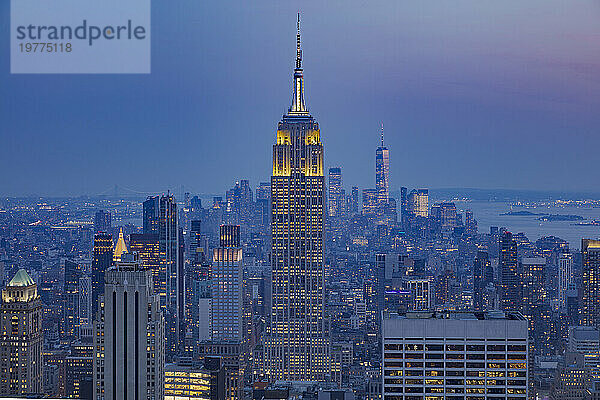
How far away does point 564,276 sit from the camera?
10023 mm

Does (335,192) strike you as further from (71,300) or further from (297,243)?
(71,300)

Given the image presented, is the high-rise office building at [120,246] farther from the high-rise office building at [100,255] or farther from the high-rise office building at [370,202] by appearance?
the high-rise office building at [370,202]

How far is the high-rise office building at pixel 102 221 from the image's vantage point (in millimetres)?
8886

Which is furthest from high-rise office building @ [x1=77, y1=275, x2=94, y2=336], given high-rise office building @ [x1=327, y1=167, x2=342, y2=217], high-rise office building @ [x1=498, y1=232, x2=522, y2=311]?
high-rise office building @ [x1=327, y1=167, x2=342, y2=217]

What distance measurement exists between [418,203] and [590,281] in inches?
79.1

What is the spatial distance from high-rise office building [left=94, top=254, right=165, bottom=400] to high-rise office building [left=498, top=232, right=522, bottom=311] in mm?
4146

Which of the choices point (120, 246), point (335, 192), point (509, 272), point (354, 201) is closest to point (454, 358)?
point (509, 272)

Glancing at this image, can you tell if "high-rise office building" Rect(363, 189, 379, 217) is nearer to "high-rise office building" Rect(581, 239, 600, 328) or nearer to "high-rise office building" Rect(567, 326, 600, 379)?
"high-rise office building" Rect(581, 239, 600, 328)

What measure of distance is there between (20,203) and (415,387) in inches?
157

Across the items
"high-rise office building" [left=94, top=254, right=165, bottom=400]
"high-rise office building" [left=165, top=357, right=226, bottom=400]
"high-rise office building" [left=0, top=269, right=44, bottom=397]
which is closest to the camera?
"high-rise office building" [left=94, top=254, right=165, bottom=400]

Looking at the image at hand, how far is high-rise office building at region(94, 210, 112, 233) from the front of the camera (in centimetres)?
889

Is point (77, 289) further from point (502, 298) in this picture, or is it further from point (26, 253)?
point (502, 298)

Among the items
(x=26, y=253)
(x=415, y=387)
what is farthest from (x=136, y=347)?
(x=26, y=253)

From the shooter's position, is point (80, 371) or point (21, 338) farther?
point (21, 338)
